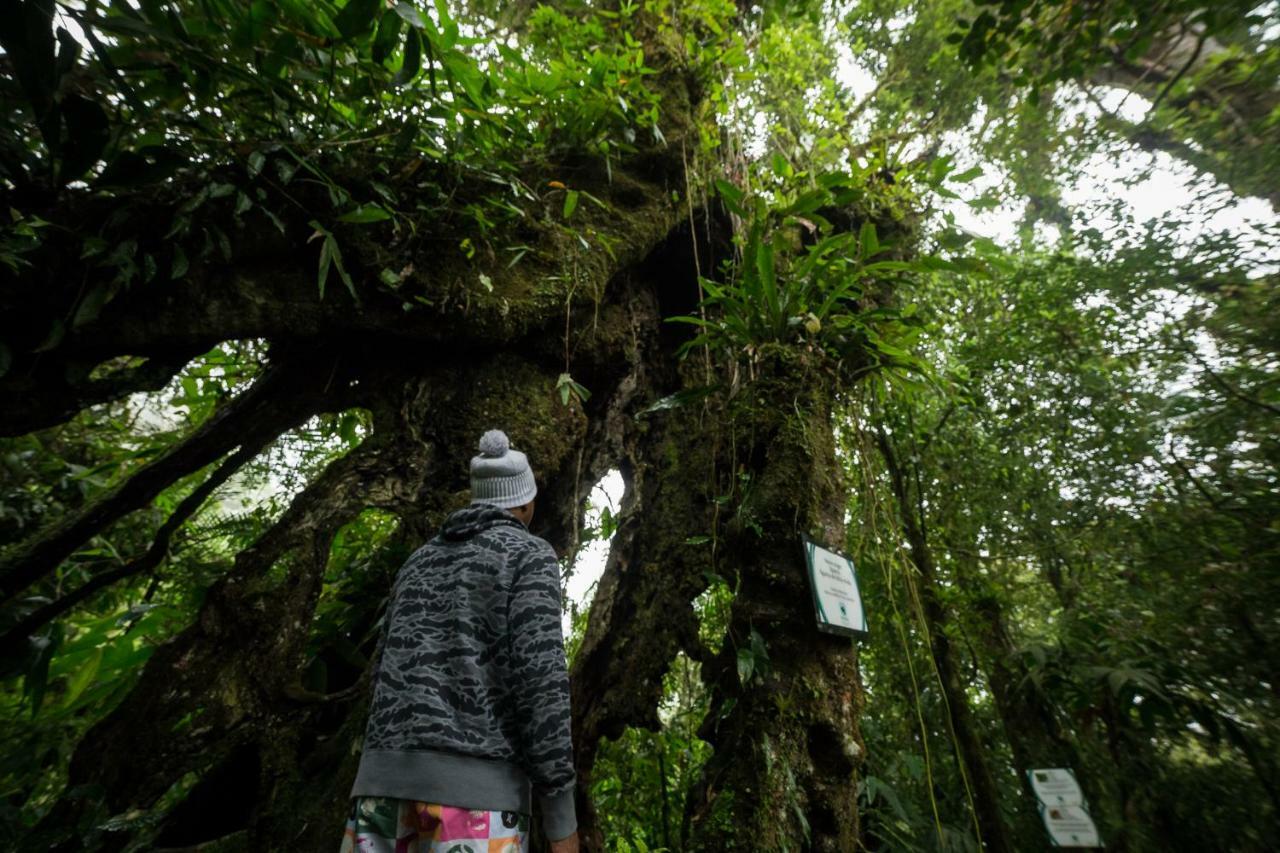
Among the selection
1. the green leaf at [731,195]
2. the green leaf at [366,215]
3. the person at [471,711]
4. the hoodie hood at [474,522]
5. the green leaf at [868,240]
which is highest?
the green leaf at [731,195]

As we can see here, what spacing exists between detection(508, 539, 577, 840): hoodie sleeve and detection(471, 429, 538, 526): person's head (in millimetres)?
328

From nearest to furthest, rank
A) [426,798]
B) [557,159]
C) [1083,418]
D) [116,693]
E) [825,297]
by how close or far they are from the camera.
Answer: [426,798], [116,693], [825,297], [557,159], [1083,418]

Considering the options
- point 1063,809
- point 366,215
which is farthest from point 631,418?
point 1063,809

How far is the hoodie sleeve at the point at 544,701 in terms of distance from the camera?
1.21 m

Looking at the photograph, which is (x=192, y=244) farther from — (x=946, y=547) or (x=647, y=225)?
(x=946, y=547)

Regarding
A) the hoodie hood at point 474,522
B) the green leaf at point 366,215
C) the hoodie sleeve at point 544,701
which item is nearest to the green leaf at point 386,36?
the green leaf at point 366,215

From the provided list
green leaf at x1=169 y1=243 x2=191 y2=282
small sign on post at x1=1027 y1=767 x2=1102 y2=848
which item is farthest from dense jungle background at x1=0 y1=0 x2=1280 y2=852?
small sign on post at x1=1027 y1=767 x2=1102 y2=848

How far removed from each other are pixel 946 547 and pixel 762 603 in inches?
74.3

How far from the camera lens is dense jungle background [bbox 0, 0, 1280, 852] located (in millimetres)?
1509

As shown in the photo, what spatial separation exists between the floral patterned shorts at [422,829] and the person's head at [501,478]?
717 mm

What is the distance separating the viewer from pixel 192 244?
5.43ft

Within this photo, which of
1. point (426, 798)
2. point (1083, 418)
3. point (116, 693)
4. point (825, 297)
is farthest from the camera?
point (1083, 418)

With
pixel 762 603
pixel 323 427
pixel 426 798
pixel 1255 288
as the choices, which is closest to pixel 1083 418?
pixel 1255 288

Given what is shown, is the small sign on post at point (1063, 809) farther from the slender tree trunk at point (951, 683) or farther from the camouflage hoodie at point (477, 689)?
the camouflage hoodie at point (477, 689)
